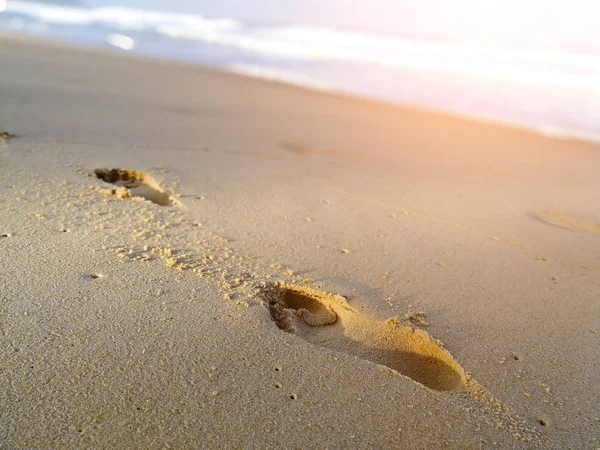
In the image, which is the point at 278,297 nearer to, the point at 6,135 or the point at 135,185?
the point at 135,185

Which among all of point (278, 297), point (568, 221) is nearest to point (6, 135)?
point (278, 297)

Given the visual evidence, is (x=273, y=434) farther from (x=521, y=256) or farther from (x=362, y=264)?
(x=521, y=256)

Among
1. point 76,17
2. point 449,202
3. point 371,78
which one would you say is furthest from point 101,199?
point 76,17

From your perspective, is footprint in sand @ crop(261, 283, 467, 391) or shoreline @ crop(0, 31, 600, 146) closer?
footprint in sand @ crop(261, 283, 467, 391)

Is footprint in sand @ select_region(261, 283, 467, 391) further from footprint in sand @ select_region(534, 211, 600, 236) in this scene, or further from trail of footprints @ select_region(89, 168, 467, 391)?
footprint in sand @ select_region(534, 211, 600, 236)

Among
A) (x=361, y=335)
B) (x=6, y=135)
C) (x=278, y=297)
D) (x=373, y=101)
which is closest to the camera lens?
(x=361, y=335)

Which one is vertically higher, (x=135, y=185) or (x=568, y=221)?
(x=568, y=221)

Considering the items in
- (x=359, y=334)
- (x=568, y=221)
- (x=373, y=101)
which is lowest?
(x=359, y=334)

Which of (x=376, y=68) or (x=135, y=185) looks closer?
(x=135, y=185)

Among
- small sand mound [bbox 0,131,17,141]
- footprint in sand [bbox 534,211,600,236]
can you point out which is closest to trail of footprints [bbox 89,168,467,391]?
footprint in sand [bbox 534,211,600,236]
